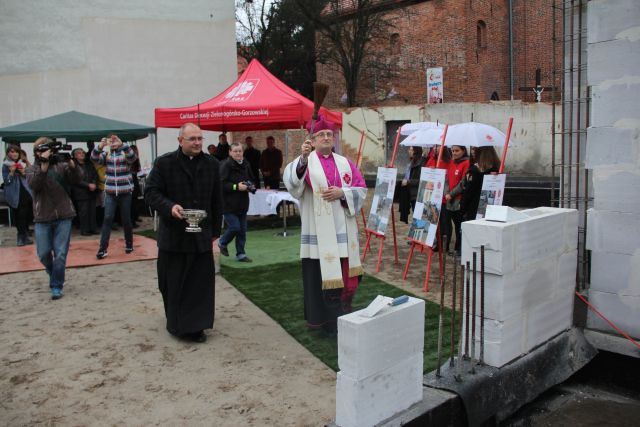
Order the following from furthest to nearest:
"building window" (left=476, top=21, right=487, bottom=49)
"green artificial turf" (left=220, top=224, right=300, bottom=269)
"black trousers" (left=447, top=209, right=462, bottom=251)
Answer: "building window" (left=476, top=21, right=487, bottom=49) < "green artificial turf" (left=220, top=224, right=300, bottom=269) < "black trousers" (left=447, top=209, right=462, bottom=251)

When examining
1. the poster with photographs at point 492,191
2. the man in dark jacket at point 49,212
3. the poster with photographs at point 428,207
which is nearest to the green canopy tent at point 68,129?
the man in dark jacket at point 49,212

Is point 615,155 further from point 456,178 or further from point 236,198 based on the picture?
point 236,198

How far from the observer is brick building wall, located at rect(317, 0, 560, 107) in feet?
90.6

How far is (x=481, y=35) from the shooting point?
29047mm

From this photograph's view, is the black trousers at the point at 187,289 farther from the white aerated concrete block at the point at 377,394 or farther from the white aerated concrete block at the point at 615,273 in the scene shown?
the white aerated concrete block at the point at 615,273

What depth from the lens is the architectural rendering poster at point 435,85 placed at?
26938mm

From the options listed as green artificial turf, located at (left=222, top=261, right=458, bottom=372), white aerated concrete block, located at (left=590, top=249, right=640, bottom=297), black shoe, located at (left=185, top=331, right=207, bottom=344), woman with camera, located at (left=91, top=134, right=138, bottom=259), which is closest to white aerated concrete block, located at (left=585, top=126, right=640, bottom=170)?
white aerated concrete block, located at (left=590, top=249, right=640, bottom=297)

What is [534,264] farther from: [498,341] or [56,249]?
[56,249]

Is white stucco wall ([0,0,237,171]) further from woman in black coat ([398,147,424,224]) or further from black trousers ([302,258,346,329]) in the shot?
black trousers ([302,258,346,329])

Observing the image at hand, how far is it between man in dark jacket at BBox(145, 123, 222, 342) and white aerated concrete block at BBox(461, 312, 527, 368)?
2263mm

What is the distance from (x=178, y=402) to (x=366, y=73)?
89.3 ft

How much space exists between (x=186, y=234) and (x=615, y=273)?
3.41 metres

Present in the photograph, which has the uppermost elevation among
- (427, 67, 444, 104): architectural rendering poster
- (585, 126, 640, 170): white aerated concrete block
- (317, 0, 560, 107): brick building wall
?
(317, 0, 560, 107): brick building wall

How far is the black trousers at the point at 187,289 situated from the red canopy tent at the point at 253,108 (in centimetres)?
581
